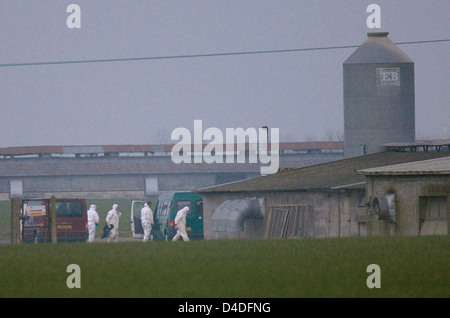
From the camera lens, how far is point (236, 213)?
39.8 metres

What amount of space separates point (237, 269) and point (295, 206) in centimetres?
2181

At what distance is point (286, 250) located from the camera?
2192 cm

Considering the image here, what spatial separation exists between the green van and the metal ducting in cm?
109

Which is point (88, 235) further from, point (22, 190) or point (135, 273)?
point (22, 190)

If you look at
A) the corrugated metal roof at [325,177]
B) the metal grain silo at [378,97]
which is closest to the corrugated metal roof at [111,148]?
the metal grain silo at [378,97]

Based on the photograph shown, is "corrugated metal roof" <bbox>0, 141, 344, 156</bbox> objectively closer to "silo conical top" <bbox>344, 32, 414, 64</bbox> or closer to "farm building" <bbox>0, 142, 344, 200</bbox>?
"farm building" <bbox>0, 142, 344, 200</bbox>

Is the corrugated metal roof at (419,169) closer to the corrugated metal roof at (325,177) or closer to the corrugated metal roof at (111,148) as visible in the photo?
the corrugated metal roof at (325,177)

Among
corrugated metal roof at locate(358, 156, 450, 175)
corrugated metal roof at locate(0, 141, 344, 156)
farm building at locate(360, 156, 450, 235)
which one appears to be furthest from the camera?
corrugated metal roof at locate(0, 141, 344, 156)

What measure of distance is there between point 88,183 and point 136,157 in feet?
21.1

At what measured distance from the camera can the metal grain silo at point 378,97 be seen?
5416 cm

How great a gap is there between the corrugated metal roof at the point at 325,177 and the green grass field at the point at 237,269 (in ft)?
46.9

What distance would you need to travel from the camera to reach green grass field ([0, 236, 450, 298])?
14.8 metres

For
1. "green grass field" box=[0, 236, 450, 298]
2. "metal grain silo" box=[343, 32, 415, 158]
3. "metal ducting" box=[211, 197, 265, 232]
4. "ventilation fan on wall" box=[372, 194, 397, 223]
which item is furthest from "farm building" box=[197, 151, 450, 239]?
"green grass field" box=[0, 236, 450, 298]
